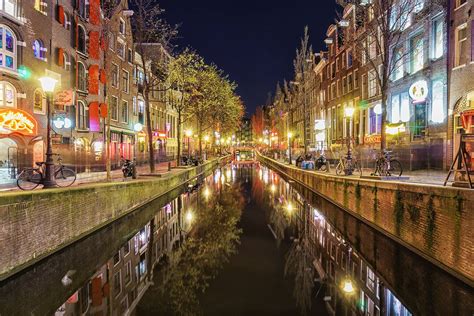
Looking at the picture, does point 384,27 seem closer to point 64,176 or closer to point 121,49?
point 64,176

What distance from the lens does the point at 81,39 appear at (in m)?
30.8

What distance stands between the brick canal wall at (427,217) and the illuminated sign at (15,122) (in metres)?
16.6

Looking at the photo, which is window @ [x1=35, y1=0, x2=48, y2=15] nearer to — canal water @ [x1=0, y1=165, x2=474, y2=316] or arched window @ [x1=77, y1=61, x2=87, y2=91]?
arched window @ [x1=77, y1=61, x2=87, y2=91]

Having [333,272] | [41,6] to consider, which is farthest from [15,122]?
[333,272]

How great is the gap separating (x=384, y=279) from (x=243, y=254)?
14.6ft

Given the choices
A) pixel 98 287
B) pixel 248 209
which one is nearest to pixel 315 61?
pixel 248 209

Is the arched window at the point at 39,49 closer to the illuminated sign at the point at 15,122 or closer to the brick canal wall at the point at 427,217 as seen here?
the illuminated sign at the point at 15,122

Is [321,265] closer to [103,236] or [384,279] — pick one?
[384,279]

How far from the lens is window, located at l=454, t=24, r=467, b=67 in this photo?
20.1 meters

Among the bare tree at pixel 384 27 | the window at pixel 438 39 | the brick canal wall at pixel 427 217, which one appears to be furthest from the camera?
the window at pixel 438 39

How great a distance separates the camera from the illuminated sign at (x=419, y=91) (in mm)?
22984

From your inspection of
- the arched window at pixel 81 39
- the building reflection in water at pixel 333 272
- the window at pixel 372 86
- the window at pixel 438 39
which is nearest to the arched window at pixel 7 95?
the arched window at pixel 81 39

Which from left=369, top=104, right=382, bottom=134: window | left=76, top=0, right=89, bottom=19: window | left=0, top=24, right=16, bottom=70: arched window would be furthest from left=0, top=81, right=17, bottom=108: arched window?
left=369, top=104, right=382, bottom=134: window

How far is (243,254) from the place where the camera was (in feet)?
41.4
